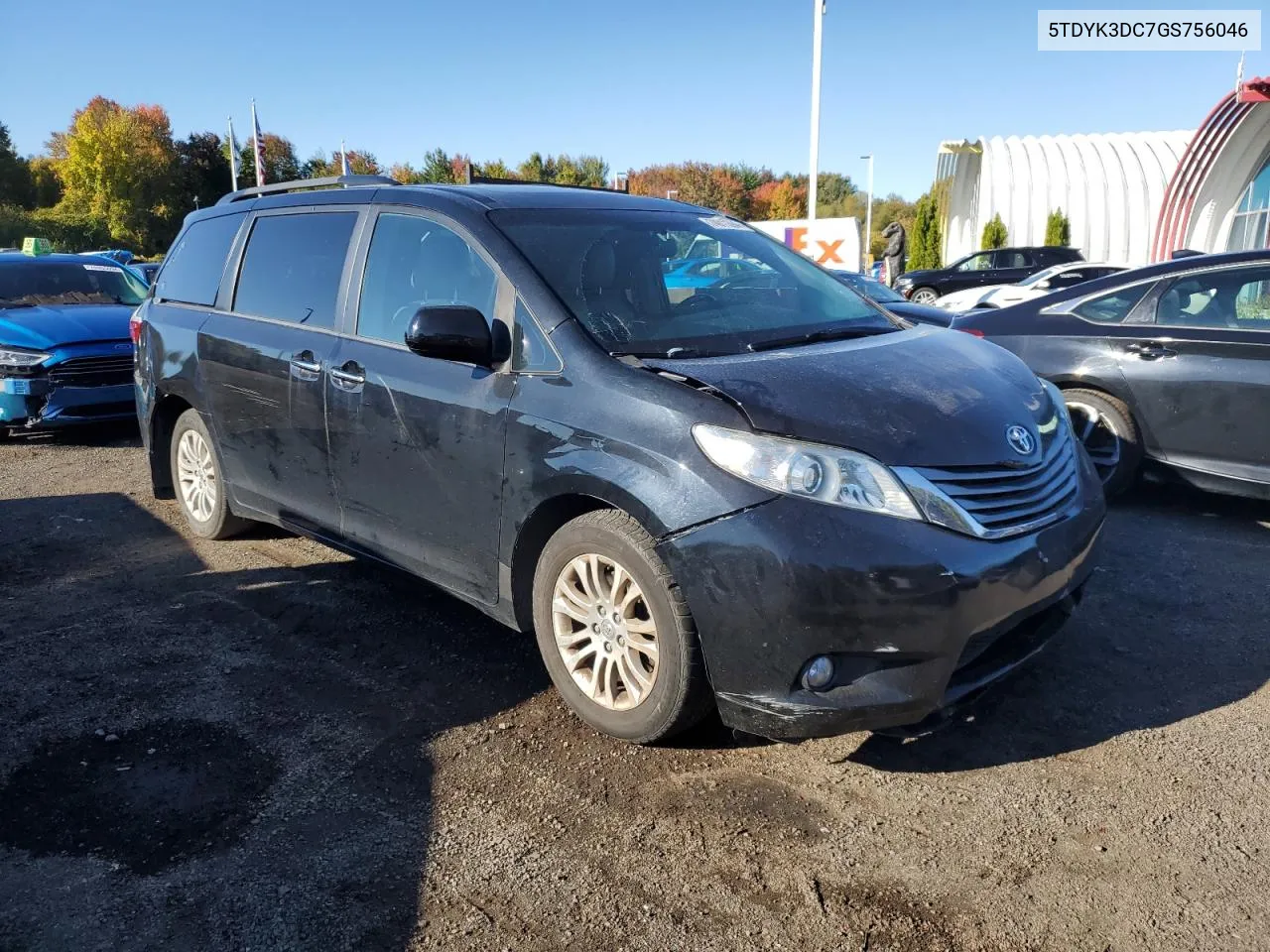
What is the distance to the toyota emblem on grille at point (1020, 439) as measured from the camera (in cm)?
308

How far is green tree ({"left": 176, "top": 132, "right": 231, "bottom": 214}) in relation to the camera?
5984cm

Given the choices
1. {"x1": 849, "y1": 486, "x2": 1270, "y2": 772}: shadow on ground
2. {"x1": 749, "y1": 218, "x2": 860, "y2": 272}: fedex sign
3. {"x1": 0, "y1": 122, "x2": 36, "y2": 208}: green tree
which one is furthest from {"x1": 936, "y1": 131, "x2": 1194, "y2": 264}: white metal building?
{"x1": 0, "y1": 122, "x2": 36, "y2": 208}: green tree

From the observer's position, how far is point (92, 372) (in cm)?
822

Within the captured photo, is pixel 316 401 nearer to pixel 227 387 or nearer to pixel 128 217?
pixel 227 387

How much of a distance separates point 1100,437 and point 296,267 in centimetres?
462

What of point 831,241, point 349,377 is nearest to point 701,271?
point 349,377

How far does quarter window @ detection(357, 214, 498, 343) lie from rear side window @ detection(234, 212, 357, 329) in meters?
0.24

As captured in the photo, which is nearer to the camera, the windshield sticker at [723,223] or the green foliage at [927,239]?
the windshield sticker at [723,223]

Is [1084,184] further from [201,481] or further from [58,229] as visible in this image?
[58,229]

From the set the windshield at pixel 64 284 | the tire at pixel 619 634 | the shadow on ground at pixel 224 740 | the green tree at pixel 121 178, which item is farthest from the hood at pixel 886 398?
the green tree at pixel 121 178

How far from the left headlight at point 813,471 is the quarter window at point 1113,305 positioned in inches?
155

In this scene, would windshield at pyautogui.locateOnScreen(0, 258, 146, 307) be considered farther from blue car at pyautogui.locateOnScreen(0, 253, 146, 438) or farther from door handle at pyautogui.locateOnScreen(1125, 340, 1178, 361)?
door handle at pyautogui.locateOnScreen(1125, 340, 1178, 361)

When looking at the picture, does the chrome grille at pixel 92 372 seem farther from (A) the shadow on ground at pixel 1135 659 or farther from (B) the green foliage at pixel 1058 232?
(B) the green foliage at pixel 1058 232

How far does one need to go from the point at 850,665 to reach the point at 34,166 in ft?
245
